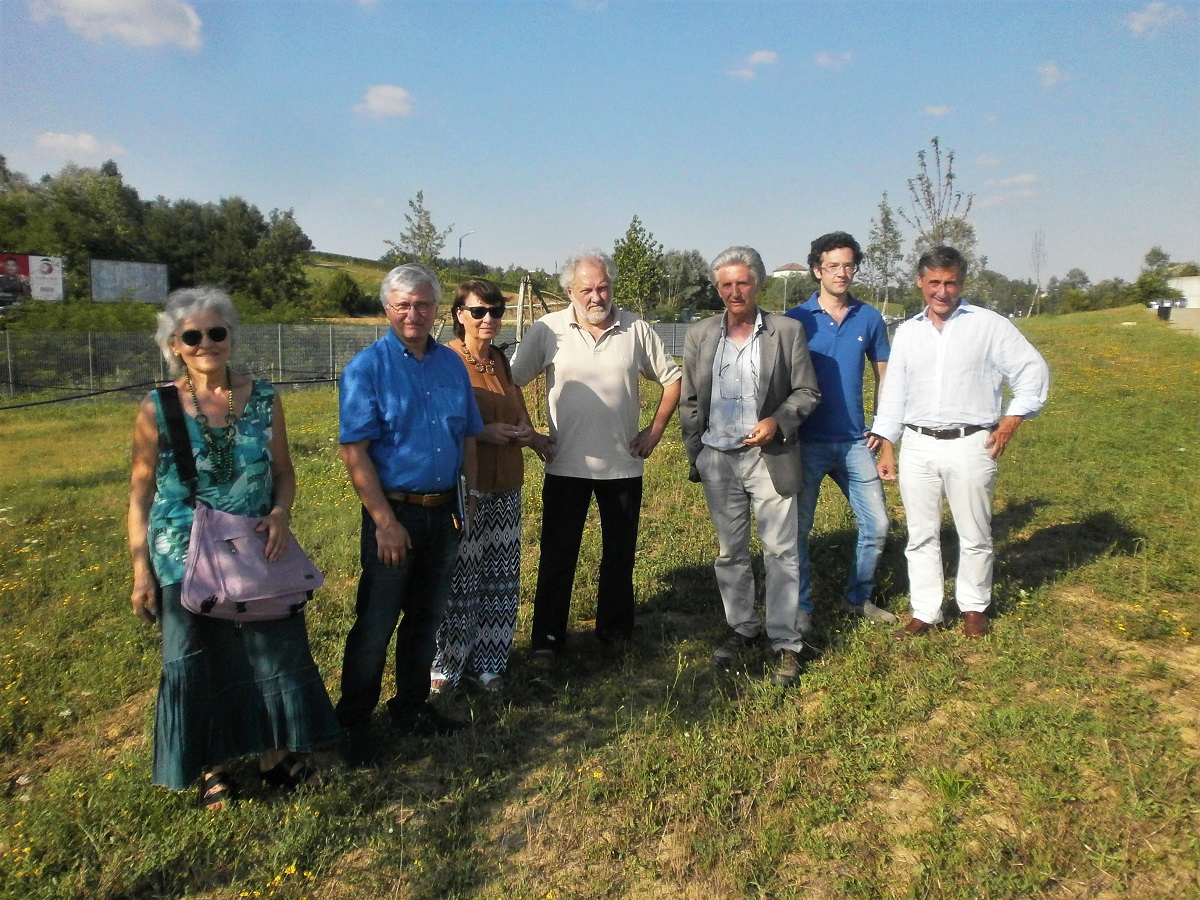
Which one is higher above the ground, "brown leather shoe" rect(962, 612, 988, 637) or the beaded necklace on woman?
the beaded necklace on woman

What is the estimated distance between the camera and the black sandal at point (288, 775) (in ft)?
9.94

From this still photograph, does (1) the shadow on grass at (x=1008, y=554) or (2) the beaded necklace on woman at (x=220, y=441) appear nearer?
(2) the beaded necklace on woman at (x=220, y=441)

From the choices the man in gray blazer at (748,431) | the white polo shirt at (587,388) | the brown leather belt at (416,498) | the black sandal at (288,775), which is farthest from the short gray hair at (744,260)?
the black sandal at (288,775)

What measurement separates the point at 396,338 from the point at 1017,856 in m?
2.82

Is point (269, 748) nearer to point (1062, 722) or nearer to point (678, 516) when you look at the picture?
point (1062, 722)

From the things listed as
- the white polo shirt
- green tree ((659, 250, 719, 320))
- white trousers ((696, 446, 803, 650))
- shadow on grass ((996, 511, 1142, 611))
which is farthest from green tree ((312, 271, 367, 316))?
white trousers ((696, 446, 803, 650))

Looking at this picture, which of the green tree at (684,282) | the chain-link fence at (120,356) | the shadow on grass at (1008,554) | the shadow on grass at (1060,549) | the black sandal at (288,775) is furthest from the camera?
the green tree at (684,282)

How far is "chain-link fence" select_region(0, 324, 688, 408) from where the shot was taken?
2091 cm

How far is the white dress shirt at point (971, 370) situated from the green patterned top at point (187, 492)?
122 inches

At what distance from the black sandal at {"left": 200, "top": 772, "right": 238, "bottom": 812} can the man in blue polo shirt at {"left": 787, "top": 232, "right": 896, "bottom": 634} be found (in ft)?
8.90

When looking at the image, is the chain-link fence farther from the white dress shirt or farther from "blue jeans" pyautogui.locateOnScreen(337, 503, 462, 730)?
the white dress shirt

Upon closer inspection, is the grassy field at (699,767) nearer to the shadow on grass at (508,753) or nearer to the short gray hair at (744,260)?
the shadow on grass at (508,753)

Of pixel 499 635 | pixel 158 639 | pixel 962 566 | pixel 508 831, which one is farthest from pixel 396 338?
pixel 962 566

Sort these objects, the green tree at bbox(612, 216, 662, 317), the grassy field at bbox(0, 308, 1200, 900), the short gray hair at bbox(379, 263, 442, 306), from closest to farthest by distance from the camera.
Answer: the grassy field at bbox(0, 308, 1200, 900), the short gray hair at bbox(379, 263, 442, 306), the green tree at bbox(612, 216, 662, 317)
